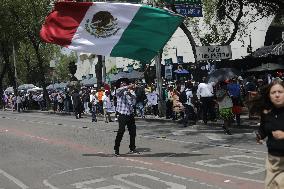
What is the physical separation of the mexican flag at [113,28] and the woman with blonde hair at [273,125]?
5.83 meters

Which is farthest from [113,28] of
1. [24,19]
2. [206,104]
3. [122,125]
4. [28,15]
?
[24,19]

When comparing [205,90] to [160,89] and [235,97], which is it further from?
[160,89]

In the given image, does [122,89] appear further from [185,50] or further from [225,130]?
[185,50]

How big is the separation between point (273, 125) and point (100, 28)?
21.8ft

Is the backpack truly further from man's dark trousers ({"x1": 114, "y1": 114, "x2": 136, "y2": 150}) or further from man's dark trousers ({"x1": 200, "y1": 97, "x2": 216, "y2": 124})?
man's dark trousers ({"x1": 114, "y1": 114, "x2": 136, "y2": 150})

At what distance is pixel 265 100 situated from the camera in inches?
214

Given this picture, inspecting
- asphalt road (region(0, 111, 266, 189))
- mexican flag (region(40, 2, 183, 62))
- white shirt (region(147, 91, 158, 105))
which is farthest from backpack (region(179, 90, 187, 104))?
mexican flag (region(40, 2, 183, 62))

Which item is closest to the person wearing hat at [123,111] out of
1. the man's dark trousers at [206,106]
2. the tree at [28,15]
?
the man's dark trousers at [206,106]

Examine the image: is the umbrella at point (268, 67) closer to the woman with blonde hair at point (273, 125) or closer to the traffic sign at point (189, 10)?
the traffic sign at point (189, 10)

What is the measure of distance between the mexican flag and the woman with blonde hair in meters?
5.83

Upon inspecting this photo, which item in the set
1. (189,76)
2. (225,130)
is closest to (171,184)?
(225,130)

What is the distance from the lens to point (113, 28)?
1121 cm

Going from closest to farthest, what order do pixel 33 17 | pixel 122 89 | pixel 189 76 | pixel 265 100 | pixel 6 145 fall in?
1. pixel 265 100
2. pixel 122 89
3. pixel 6 145
4. pixel 189 76
5. pixel 33 17

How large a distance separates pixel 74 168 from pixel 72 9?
328 centimetres
